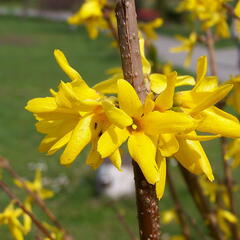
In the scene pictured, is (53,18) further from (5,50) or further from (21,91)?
(21,91)

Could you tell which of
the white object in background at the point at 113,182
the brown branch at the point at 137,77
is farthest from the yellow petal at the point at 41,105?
the white object in background at the point at 113,182

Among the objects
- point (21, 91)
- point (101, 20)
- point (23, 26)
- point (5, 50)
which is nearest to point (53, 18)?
point (23, 26)

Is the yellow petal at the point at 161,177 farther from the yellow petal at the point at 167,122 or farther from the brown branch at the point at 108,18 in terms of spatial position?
the brown branch at the point at 108,18

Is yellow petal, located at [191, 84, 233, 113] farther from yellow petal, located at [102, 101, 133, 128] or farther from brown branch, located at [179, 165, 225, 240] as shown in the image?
brown branch, located at [179, 165, 225, 240]

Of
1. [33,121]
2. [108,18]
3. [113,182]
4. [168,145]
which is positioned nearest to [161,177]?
[168,145]

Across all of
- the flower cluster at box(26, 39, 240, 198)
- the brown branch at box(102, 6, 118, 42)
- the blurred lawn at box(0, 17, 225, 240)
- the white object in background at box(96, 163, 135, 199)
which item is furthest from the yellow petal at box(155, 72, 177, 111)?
the white object in background at box(96, 163, 135, 199)
